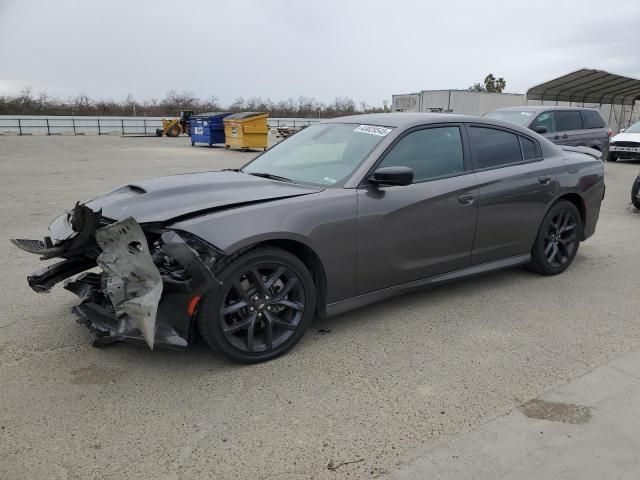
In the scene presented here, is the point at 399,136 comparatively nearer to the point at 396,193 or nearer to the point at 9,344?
the point at 396,193

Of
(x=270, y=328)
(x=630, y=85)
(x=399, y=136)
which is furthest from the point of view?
(x=630, y=85)

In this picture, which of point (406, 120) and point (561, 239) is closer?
point (406, 120)

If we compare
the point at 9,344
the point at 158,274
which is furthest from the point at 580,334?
the point at 9,344

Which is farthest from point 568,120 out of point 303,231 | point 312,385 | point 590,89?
point 590,89

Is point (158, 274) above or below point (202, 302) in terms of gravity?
above

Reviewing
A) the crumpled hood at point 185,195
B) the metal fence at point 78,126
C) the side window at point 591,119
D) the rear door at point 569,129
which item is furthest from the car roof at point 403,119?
the metal fence at point 78,126

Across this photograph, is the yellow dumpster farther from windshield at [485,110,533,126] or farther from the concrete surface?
the concrete surface

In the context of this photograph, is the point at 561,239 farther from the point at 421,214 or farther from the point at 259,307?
the point at 259,307

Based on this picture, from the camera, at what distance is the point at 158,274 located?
9.28 ft

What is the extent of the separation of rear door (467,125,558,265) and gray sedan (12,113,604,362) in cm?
1

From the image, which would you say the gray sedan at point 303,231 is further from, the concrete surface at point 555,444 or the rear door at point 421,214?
the concrete surface at point 555,444

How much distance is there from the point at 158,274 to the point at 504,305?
2916 mm

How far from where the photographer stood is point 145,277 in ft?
9.50

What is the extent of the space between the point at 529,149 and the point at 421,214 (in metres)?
1.72
